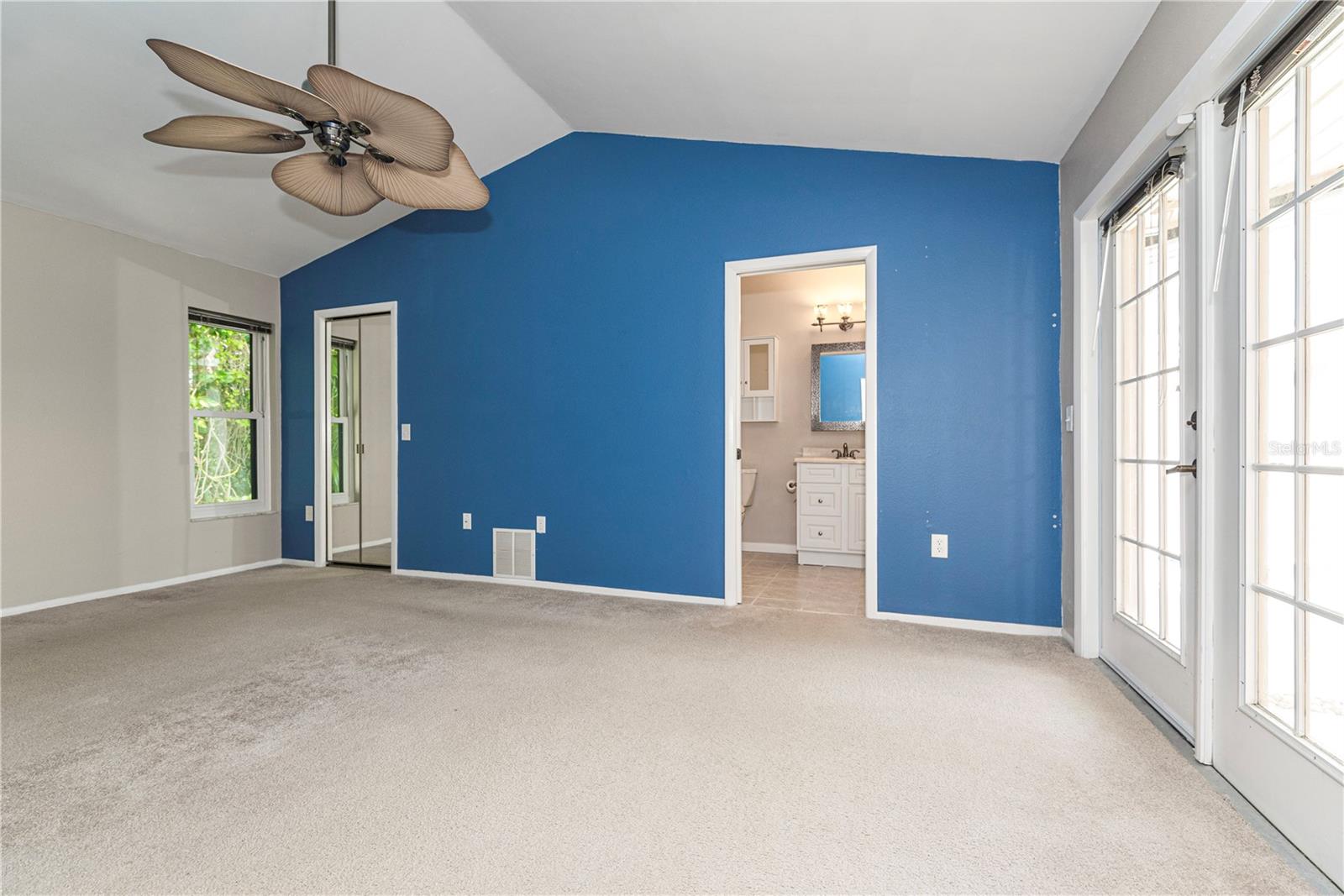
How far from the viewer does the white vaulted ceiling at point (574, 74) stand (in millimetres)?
2473

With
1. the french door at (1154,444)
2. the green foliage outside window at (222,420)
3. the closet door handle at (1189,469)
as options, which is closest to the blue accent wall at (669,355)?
the green foliage outside window at (222,420)

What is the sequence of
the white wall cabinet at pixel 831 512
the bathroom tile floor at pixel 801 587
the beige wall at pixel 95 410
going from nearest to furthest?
the beige wall at pixel 95 410 → the bathroom tile floor at pixel 801 587 → the white wall cabinet at pixel 831 512

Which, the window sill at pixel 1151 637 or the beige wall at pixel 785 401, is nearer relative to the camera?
the window sill at pixel 1151 637

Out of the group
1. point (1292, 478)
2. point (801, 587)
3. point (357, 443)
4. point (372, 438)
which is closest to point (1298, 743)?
point (1292, 478)

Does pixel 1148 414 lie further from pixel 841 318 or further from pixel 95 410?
pixel 95 410

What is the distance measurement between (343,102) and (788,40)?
66.5 inches

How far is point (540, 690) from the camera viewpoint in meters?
2.53

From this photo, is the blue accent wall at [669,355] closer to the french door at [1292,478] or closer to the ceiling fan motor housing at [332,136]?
the french door at [1292,478]

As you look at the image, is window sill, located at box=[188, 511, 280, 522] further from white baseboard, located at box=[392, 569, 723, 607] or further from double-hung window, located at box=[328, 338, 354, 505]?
white baseboard, located at box=[392, 569, 723, 607]

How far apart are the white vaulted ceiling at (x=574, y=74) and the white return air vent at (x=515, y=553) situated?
99.4 inches

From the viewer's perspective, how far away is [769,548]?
5.95m

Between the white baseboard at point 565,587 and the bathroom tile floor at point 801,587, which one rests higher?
the white baseboard at point 565,587

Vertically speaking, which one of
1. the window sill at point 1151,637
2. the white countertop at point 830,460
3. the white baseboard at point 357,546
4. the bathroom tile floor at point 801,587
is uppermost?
the white countertop at point 830,460

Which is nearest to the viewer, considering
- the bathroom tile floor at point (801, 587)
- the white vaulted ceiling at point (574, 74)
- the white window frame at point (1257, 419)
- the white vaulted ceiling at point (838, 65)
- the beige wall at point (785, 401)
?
the white window frame at point (1257, 419)
